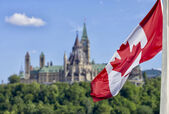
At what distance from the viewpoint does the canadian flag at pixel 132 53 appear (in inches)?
418

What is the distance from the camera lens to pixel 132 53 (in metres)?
11.1

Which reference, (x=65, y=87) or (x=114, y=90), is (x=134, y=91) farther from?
(x=114, y=90)

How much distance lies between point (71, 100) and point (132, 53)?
4546 inches

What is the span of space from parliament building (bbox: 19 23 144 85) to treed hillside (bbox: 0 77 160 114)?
1819 cm

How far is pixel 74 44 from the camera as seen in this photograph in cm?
17438

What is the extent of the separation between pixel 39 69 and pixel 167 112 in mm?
164011

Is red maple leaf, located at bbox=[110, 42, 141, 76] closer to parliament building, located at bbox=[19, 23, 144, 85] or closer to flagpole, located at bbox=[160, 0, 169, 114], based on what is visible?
flagpole, located at bbox=[160, 0, 169, 114]

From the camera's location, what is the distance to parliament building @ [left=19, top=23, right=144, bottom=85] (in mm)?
158000

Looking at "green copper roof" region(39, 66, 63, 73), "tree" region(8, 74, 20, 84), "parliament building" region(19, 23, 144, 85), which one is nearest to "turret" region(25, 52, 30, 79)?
"parliament building" region(19, 23, 144, 85)

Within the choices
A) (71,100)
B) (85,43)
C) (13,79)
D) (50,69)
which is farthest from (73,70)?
(71,100)

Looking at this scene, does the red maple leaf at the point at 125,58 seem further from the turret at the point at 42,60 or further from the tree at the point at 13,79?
the turret at the point at 42,60

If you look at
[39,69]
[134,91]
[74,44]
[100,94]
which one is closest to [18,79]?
[39,69]

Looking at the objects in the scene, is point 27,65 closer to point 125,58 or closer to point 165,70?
point 125,58

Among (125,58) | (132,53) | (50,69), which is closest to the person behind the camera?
(132,53)
